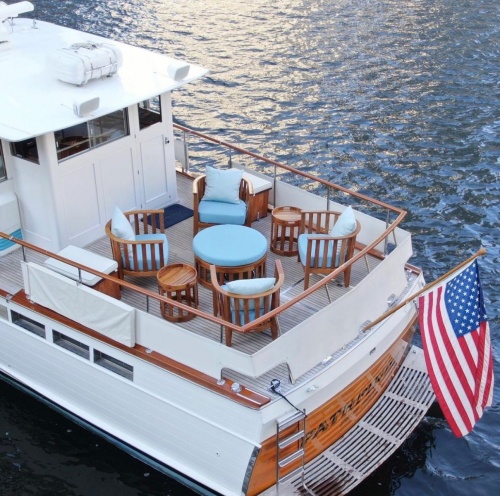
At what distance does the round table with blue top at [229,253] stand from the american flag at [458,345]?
2.58 meters

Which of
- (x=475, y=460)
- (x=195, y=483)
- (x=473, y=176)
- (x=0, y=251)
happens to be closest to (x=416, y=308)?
(x=475, y=460)

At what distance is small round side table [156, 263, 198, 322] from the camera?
11141 millimetres

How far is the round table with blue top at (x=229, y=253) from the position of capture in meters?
11.4

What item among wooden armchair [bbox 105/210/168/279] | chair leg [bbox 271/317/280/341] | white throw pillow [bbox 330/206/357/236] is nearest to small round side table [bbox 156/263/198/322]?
wooden armchair [bbox 105/210/168/279]

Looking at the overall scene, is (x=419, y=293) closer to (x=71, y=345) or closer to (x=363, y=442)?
(x=363, y=442)

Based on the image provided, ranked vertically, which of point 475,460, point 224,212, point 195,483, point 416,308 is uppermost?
point 224,212

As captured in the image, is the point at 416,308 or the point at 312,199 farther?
the point at 312,199

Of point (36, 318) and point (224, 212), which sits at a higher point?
point (224, 212)

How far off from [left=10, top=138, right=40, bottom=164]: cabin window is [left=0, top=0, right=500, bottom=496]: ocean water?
3957 mm

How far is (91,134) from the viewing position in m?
12.6

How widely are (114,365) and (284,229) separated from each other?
135 inches

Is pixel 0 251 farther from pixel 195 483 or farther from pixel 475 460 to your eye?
pixel 475 460

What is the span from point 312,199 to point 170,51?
1651 cm

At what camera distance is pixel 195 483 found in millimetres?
11023
